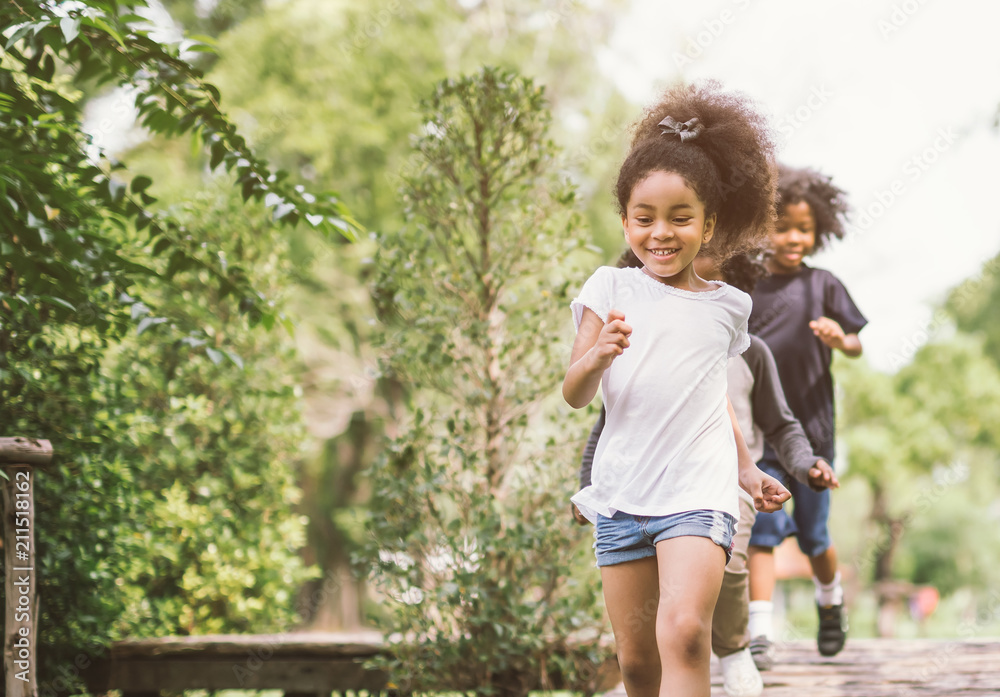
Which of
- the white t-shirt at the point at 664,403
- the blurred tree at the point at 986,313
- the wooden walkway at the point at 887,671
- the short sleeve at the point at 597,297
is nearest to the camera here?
the white t-shirt at the point at 664,403

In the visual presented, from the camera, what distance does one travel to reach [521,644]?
11.8 ft

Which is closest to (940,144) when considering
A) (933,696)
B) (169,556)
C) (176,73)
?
(933,696)

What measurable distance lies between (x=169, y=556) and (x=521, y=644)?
2618mm

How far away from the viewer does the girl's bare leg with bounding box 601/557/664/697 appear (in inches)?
82.4

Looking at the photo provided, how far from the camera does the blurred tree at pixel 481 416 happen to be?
3.68 metres

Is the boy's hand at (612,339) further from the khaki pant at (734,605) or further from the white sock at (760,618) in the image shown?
the white sock at (760,618)

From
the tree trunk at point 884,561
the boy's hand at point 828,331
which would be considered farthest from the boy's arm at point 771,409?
the tree trunk at point 884,561

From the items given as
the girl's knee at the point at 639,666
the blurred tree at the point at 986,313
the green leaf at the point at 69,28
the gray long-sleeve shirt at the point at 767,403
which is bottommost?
the girl's knee at the point at 639,666

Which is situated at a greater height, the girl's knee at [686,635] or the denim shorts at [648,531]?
the denim shorts at [648,531]

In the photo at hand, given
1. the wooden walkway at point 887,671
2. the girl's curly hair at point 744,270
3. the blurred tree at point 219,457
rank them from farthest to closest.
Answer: the blurred tree at point 219,457 → the wooden walkway at point 887,671 → the girl's curly hair at point 744,270

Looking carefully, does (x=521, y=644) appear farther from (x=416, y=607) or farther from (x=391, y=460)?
(x=391, y=460)

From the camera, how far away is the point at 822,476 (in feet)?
8.57

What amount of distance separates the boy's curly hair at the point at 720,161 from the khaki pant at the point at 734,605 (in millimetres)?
1090

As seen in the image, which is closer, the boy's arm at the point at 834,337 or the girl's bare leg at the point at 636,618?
the girl's bare leg at the point at 636,618
